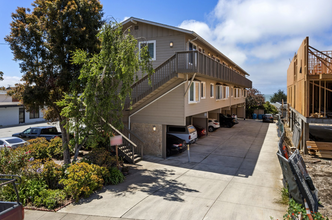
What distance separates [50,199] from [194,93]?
38.6ft

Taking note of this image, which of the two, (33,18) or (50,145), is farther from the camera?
(50,145)

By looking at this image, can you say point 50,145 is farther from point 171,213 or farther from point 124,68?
point 171,213

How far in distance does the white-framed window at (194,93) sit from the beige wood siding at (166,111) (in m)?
1.12

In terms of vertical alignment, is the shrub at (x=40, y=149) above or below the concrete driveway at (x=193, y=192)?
above

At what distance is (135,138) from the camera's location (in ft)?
51.8

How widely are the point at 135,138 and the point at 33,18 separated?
9.17 m

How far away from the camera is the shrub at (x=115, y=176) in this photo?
10.8 meters

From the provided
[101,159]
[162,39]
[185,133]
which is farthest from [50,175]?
[162,39]

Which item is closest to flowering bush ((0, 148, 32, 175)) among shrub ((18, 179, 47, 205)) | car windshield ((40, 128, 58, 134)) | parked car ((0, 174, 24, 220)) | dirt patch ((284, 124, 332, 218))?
shrub ((18, 179, 47, 205))

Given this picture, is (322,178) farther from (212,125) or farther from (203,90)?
(212,125)

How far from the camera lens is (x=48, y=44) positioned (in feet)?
40.4

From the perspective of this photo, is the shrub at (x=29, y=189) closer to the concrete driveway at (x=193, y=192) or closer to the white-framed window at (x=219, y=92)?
the concrete driveway at (x=193, y=192)

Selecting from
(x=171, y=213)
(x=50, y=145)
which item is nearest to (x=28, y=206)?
(x=171, y=213)

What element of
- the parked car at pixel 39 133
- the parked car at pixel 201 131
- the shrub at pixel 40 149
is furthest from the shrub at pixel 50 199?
the parked car at pixel 201 131
